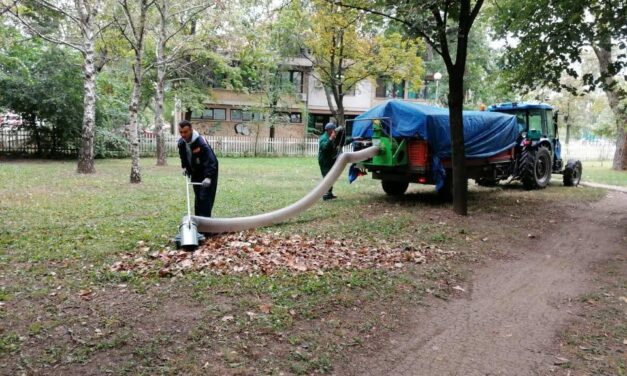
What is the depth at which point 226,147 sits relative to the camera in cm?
2719

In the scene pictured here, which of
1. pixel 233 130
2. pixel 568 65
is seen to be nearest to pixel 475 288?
pixel 568 65

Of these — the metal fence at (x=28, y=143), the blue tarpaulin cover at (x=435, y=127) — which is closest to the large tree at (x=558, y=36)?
the blue tarpaulin cover at (x=435, y=127)

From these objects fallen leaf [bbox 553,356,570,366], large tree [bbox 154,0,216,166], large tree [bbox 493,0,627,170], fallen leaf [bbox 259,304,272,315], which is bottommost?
fallen leaf [bbox 553,356,570,366]

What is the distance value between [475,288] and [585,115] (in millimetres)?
54295

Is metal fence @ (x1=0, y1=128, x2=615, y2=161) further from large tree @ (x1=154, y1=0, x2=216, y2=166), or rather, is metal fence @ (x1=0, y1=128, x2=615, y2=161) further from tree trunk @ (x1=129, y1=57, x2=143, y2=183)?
tree trunk @ (x1=129, y1=57, x2=143, y2=183)

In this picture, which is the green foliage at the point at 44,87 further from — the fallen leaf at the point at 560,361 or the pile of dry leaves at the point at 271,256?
the fallen leaf at the point at 560,361

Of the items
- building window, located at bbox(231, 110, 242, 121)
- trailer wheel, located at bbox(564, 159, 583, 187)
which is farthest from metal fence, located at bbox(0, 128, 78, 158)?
trailer wheel, located at bbox(564, 159, 583, 187)

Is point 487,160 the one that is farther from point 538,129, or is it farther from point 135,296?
point 135,296

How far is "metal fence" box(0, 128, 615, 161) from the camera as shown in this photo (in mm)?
21141

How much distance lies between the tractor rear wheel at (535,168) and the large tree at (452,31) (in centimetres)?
488

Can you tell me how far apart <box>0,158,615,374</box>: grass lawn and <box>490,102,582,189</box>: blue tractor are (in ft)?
11.7

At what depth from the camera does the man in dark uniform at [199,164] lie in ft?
22.0

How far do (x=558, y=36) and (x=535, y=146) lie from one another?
187 inches

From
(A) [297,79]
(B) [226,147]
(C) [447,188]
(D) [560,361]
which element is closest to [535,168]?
(C) [447,188]
